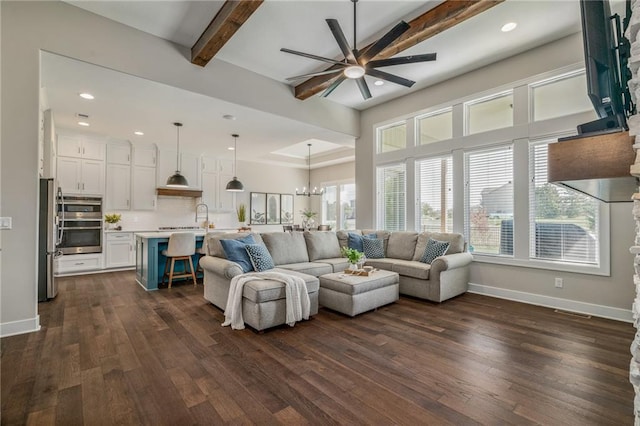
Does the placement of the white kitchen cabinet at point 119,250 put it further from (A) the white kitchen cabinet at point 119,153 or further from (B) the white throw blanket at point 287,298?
(B) the white throw blanket at point 287,298

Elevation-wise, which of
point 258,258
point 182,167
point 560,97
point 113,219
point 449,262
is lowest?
point 449,262

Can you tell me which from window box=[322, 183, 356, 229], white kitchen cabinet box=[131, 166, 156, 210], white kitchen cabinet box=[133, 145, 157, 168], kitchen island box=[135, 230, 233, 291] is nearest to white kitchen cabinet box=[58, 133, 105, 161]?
white kitchen cabinet box=[133, 145, 157, 168]

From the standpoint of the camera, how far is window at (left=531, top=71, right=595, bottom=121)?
3711 mm

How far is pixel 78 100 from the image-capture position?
4414mm

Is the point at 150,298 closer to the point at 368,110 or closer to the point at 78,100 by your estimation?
the point at 78,100

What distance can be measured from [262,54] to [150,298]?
3.80 m

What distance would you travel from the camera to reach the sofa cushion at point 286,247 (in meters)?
4.36

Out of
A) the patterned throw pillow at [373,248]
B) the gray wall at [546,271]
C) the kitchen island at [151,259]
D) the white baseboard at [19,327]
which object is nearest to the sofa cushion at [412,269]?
the patterned throw pillow at [373,248]

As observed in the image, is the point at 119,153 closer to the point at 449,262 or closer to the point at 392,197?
the point at 392,197

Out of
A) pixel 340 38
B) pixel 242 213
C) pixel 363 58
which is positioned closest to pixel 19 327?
pixel 340 38

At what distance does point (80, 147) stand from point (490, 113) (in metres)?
7.67

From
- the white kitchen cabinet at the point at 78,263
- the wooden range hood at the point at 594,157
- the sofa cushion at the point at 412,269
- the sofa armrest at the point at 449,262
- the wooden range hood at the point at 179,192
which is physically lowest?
the white kitchen cabinet at the point at 78,263

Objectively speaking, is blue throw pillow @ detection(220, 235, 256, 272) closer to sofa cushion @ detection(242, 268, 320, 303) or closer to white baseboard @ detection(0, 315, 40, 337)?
sofa cushion @ detection(242, 268, 320, 303)

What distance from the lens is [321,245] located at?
4.94 m
